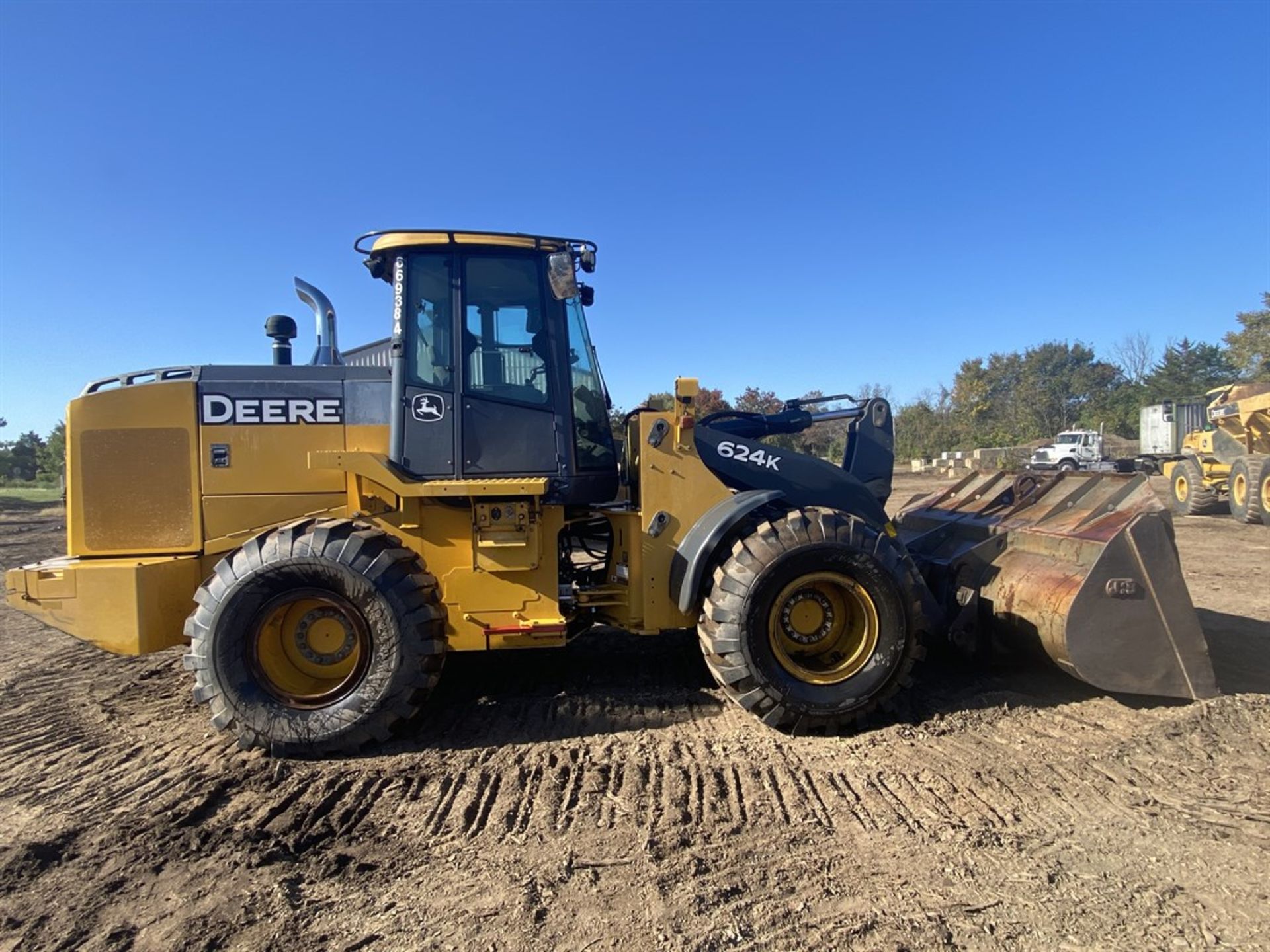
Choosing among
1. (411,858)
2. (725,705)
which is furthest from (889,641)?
(411,858)

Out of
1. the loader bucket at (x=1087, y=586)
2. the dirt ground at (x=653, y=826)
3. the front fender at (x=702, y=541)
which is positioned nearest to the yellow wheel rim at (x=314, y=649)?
the dirt ground at (x=653, y=826)

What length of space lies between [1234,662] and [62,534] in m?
21.0

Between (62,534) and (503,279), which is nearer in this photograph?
(503,279)

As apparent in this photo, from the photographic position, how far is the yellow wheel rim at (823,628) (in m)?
4.35

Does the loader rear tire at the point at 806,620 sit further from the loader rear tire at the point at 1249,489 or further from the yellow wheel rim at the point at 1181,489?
the yellow wheel rim at the point at 1181,489

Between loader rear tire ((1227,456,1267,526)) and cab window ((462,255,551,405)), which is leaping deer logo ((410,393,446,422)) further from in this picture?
loader rear tire ((1227,456,1267,526))

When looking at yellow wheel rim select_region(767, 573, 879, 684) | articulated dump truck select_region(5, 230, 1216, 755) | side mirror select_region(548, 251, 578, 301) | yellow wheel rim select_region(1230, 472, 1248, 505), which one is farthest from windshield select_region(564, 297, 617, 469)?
yellow wheel rim select_region(1230, 472, 1248, 505)

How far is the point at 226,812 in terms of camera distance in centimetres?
347

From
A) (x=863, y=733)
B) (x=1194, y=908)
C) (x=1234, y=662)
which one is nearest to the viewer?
(x=1194, y=908)

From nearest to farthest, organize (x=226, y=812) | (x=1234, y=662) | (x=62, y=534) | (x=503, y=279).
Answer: (x=226, y=812) → (x=503, y=279) → (x=1234, y=662) → (x=62, y=534)

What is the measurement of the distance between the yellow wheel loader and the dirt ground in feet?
42.2

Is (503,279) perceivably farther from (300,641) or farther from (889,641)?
(889,641)

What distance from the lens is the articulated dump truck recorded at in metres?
4.09

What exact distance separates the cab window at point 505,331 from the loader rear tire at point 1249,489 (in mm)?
16457
